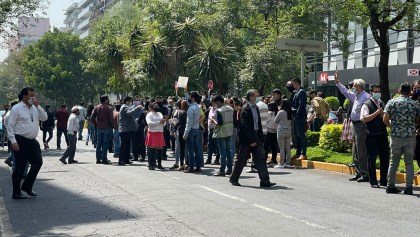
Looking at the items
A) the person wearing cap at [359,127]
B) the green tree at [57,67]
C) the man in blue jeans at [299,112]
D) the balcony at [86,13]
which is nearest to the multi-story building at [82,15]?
the balcony at [86,13]

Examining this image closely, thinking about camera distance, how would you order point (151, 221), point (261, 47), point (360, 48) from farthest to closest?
point (360, 48) → point (261, 47) → point (151, 221)

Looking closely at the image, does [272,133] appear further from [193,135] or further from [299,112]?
[193,135]

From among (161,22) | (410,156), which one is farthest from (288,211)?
(161,22)

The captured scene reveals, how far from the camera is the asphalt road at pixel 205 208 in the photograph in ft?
26.9

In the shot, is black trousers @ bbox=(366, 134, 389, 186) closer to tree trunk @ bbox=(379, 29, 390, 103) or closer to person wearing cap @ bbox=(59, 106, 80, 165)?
tree trunk @ bbox=(379, 29, 390, 103)

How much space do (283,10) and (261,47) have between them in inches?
149

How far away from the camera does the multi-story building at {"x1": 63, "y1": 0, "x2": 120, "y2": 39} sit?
135 meters

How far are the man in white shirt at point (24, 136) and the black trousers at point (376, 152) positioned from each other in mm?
5951

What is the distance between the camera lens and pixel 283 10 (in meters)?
33.1

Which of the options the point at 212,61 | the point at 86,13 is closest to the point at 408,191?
the point at 212,61

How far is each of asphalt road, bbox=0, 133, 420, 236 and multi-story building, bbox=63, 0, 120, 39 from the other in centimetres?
11794

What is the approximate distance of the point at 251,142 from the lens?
12.4 metres

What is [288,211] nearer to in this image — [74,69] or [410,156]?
[410,156]

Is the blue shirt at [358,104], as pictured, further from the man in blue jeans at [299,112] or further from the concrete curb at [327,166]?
the man in blue jeans at [299,112]
